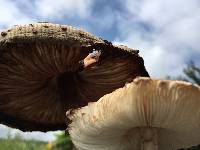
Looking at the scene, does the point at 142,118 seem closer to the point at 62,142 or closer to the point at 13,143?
the point at 13,143

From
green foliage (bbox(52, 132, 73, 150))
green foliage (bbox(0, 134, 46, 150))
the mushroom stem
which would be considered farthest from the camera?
green foliage (bbox(52, 132, 73, 150))

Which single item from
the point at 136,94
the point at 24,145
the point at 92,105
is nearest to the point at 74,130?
the point at 92,105

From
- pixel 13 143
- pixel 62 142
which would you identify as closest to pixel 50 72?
pixel 13 143

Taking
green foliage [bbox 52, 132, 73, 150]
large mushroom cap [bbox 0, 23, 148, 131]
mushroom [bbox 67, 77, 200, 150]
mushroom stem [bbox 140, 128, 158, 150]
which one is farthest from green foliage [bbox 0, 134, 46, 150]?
mushroom stem [bbox 140, 128, 158, 150]

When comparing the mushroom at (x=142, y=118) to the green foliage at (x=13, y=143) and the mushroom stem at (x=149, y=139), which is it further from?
the green foliage at (x=13, y=143)

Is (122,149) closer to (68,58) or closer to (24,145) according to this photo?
(68,58)

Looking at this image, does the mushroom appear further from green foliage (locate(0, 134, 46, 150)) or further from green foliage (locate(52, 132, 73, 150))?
green foliage (locate(52, 132, 73, 150))
